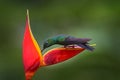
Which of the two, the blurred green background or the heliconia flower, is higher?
the blurred green background

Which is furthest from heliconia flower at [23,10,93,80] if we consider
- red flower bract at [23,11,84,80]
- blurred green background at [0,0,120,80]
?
blurred green background at [0,0,120,80]

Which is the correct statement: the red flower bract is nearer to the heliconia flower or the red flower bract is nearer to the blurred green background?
the heliconia flower

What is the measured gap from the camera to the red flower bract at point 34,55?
5.53 feet

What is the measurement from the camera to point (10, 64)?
10.7ft

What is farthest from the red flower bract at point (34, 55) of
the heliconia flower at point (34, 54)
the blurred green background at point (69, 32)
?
the blurred green background at point (69, 32)

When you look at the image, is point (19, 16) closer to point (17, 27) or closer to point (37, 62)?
point (17, 27)

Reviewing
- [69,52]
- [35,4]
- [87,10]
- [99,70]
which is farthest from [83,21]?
[69,52]

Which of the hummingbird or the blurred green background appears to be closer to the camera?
the hummingbird

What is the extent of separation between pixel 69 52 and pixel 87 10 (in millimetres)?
1837

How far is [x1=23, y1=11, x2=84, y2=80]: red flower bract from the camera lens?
1687 millimetres

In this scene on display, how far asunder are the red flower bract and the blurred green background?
130 centimetres

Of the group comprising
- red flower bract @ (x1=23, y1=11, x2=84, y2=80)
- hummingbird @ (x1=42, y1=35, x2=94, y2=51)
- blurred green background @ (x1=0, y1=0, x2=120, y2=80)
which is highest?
blurred green background @ (x1=0, y1=0, x2=120, y2=80)

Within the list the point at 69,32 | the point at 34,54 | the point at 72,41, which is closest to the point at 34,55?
the point at 34,54

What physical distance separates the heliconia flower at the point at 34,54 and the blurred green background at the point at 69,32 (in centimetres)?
130
